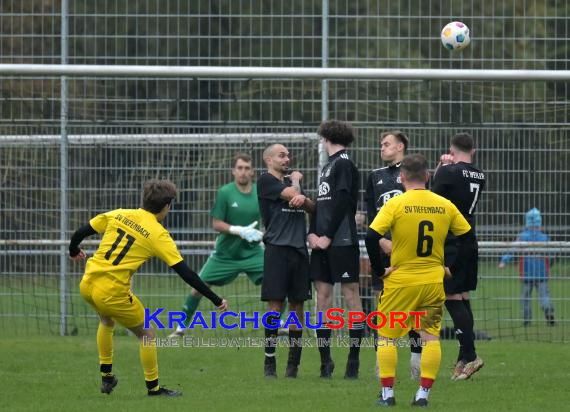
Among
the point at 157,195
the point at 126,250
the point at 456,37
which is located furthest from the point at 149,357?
the point at 456,37

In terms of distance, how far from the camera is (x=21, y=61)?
14.4 metres

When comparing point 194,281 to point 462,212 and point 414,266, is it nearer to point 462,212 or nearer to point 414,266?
point 414,266

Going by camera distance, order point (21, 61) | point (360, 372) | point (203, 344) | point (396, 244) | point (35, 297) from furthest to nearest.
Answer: point (21, 61) → point (35, 297) → point (203, 344) → point (360, 372) → point (396, 244)

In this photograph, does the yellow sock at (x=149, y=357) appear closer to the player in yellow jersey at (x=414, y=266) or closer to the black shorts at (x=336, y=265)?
the player in yellow jersey at (x=414, y=266)

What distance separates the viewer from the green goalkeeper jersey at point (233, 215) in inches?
490

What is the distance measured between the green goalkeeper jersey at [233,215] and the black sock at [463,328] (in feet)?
11.0

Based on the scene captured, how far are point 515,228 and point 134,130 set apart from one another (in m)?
4.42

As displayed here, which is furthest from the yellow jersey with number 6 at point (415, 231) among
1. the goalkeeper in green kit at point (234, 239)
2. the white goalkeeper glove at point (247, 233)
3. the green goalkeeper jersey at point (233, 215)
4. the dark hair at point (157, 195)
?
the green goalkeeper jersey at point (233, 215)

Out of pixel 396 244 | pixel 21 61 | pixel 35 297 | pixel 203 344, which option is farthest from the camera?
pixel 21 61

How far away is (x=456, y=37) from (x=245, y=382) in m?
4.17

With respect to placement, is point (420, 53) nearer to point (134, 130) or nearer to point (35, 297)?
point (134, 130)

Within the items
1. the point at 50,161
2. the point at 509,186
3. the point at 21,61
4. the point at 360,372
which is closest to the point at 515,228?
the point at 509,186

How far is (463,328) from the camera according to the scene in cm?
962

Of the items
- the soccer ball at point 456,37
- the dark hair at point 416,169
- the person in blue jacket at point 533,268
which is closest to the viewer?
the dark hair at point 416,169
